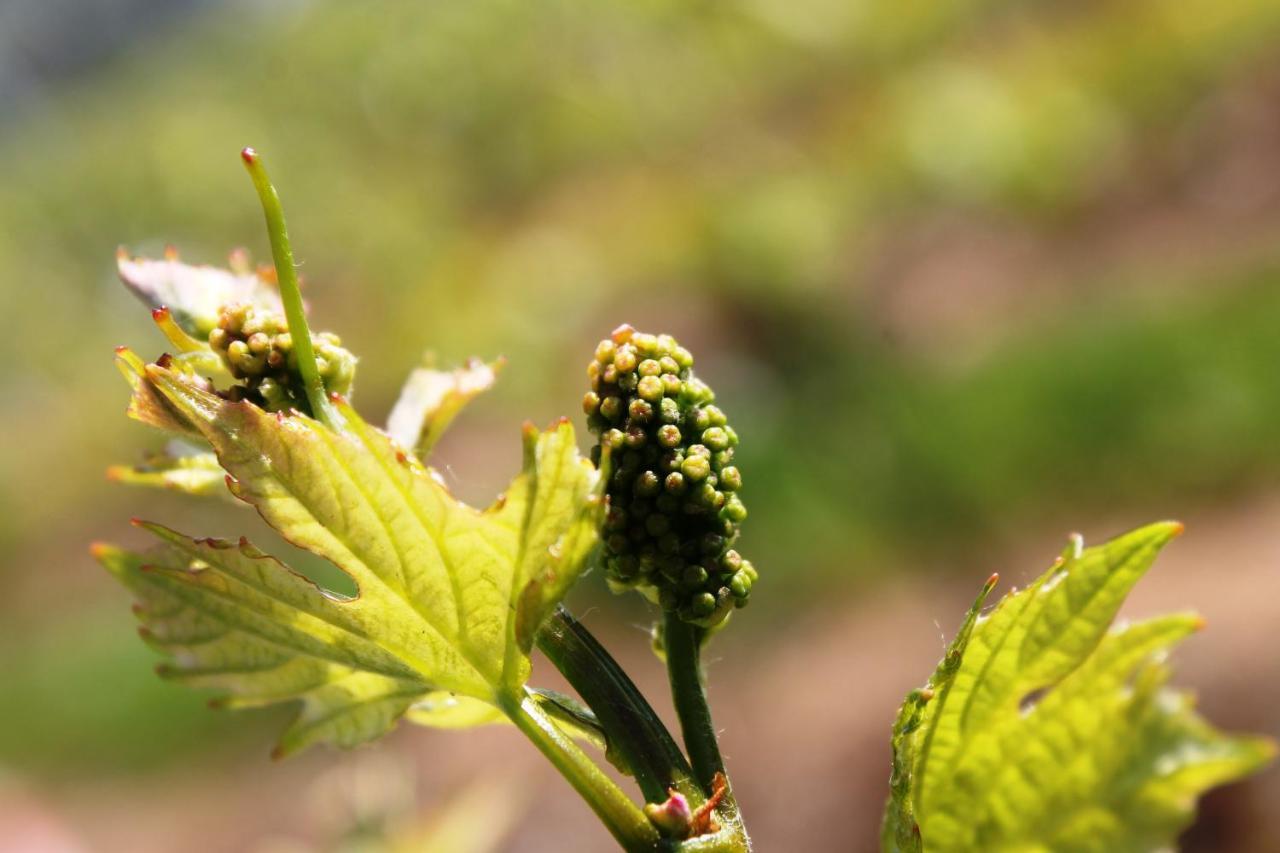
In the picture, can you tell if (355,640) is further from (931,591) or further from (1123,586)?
(931,591)

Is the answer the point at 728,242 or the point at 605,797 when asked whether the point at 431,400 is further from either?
the point at 728,242

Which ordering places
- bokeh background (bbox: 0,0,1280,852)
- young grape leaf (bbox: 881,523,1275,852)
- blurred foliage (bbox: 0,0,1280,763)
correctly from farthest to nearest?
1. blurred foliage (bbox: 0,0,1280,763)
2. bokeh background (bbox: 0,0,1280,852)
3. young grape leaf (bbox: 881,523,1275,852)

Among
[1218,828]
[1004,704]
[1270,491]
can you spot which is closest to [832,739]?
[1218,828]

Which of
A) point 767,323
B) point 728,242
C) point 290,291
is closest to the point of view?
point 290,291

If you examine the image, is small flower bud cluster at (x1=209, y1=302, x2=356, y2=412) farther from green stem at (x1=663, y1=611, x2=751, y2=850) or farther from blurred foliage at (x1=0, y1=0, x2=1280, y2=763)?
blurred foliage at (x1=0, y1=0, x2=1280, y2=763)

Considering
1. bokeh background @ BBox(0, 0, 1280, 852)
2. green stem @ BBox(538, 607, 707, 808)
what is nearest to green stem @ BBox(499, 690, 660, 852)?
green stem @ BBox(538, 607, 707, 808)

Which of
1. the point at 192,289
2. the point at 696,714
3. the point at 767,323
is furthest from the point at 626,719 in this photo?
the point at 767,323
